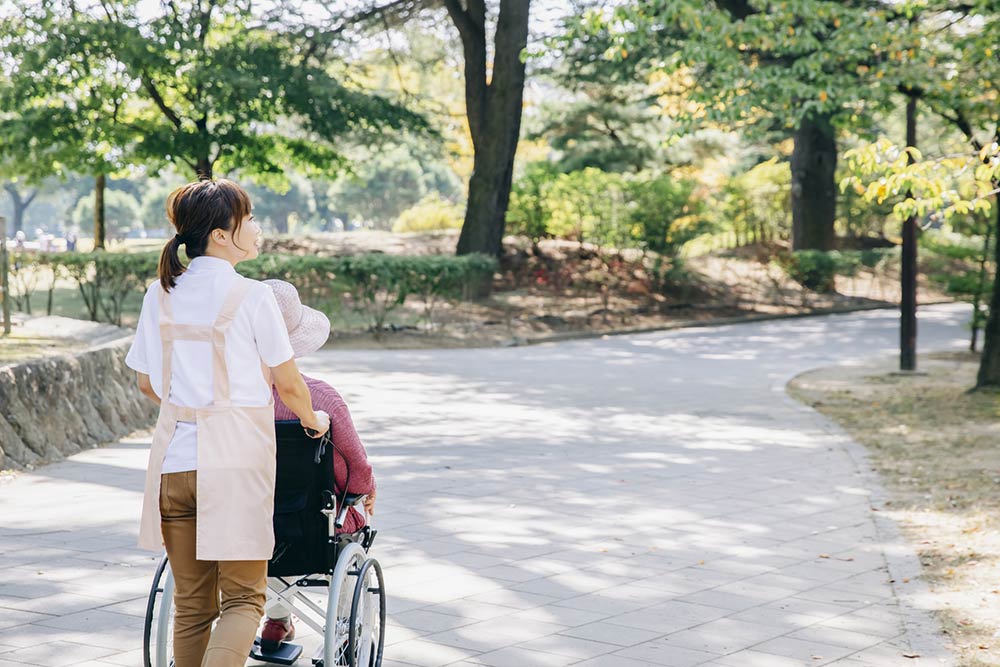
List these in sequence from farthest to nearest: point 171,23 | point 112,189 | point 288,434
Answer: point 112,189 → point 171,23 → point 288,434

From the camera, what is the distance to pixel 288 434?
3.85m

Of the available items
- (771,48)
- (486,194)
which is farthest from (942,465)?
(486,194)

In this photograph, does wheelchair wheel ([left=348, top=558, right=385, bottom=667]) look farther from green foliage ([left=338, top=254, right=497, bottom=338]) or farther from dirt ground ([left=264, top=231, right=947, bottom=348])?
green foliage ([left=338, top=254, right=497, bottom=338])

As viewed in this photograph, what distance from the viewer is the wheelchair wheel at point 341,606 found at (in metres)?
3.83

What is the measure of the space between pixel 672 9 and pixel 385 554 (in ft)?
24.8

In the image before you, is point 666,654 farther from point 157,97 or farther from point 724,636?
point 157,97

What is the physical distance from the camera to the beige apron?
3.43 metres

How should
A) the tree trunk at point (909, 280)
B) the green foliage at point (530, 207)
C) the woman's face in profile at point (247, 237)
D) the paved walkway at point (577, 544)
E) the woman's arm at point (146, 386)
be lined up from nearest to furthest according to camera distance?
the woman's face in profile at point (247, 237) → the woman's arm at point (146, 386) → the paved walkway at point (577, 544) → the tree trunk at point (909, 280) → the green foliage at point (530, 207)

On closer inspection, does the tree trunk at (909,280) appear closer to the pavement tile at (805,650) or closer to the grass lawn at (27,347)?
the grass lawn at (27,347)

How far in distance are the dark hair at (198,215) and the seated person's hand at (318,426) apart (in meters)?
0.59

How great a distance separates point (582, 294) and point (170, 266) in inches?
896

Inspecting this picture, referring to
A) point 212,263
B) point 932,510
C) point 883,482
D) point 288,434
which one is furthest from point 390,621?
point 883,482

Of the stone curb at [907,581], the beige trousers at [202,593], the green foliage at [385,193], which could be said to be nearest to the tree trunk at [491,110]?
the stone curb at [907,581]

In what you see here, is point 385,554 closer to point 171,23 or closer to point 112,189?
point 171,23
